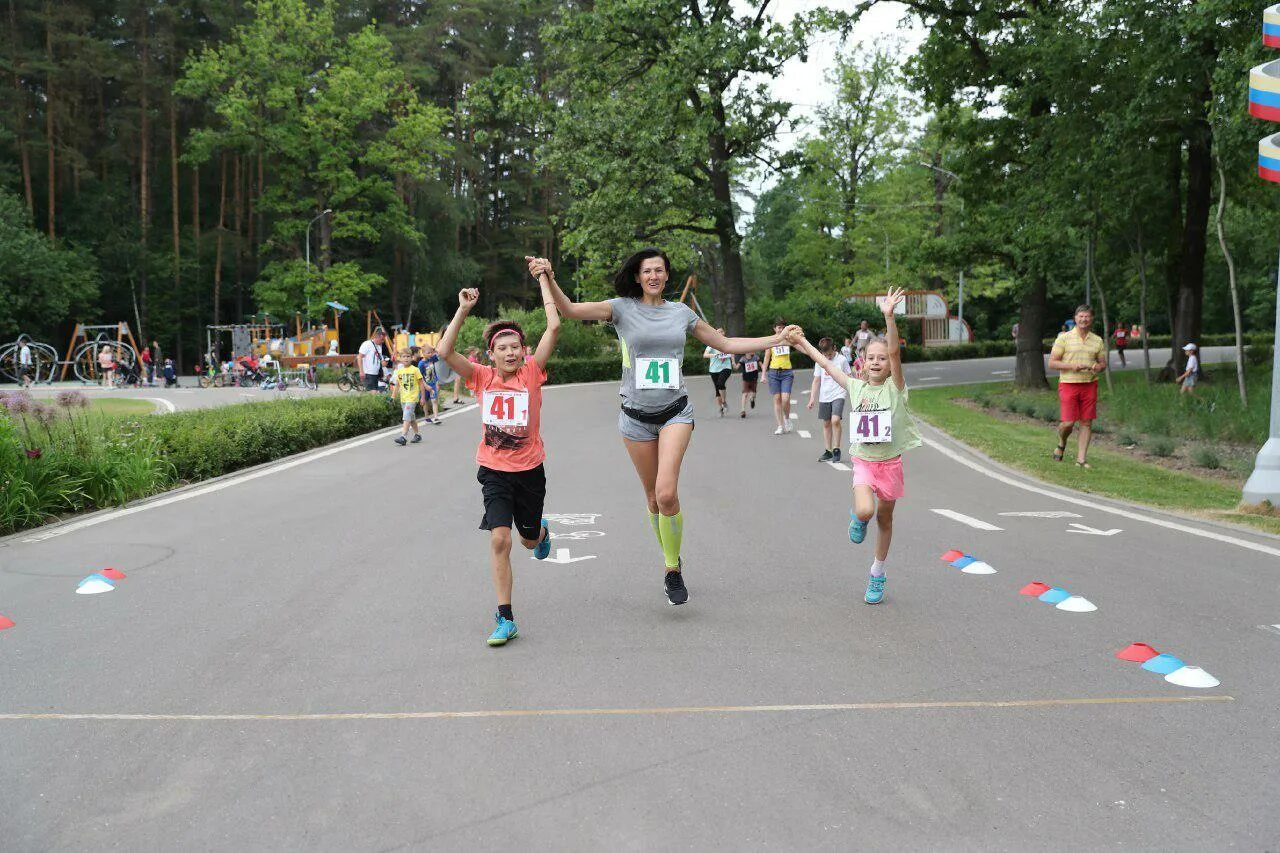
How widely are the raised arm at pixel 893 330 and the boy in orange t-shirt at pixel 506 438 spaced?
6.08ft

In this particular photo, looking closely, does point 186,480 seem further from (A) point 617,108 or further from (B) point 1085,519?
(A) point 617,108

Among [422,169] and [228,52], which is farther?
[422,169]

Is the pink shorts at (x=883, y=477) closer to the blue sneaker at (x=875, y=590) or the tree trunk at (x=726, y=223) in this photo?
the blue sneaker at (x=875, y=590)

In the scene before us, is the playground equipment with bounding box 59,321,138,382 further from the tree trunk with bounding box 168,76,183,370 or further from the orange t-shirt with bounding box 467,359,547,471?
the orange t-shirt with bounding box 467,359,547,471

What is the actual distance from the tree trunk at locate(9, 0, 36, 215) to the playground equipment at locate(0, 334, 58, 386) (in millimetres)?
7488

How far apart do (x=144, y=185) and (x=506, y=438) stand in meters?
54.4

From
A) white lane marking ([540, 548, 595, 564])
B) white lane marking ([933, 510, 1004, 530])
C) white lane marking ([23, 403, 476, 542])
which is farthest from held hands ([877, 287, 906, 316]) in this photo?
white lane marking ([23, 403, 476, 542])

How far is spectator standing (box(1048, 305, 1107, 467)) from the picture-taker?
13.5 metres

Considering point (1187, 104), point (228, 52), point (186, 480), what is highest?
point (228, 52)

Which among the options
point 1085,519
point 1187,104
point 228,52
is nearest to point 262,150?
point 228,52

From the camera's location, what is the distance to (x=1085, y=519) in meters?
10.3

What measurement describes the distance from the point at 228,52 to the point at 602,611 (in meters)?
51.6

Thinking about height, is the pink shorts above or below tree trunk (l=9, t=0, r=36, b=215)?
below

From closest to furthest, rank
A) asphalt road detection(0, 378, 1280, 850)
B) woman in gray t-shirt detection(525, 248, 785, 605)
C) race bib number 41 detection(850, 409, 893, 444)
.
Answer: asphalt road detection(0, 378, 1280, 850)
woman in gray t-shirt detection(525, 248, 785, 605)
race bib number 41 detection(850, 409, 893, 444)
